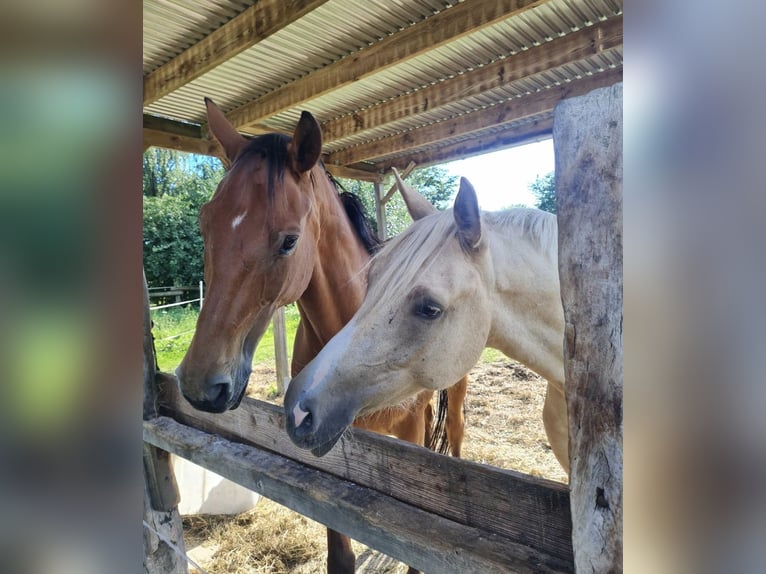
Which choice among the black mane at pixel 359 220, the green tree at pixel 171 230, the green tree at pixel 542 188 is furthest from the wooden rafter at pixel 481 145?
the green tree at pixel 542 188

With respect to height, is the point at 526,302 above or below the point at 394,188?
below

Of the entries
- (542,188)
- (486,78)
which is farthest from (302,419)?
(542,188)

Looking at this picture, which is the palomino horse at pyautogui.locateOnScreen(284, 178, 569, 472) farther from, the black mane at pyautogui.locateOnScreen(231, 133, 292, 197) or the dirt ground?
the dirt ground

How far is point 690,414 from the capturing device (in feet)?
0.88

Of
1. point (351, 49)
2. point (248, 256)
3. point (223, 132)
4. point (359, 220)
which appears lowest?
point (248, 256)

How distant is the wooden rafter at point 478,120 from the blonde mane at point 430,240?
1230 millimetres

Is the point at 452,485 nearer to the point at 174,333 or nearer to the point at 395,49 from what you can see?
the point at 395,49

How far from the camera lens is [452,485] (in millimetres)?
717

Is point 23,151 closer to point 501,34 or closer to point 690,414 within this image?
point 690,414

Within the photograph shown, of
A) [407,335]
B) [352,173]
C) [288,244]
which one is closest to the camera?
[407,335]

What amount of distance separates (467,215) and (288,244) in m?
0.49

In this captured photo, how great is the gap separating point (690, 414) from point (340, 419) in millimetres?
647

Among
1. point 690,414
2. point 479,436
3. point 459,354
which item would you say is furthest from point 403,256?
point 479,436

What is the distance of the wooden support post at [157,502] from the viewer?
1.42 m
